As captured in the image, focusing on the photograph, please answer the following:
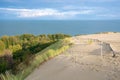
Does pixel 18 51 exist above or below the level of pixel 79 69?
below

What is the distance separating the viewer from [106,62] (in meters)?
12.2

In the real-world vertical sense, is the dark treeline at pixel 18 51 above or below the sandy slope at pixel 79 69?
below

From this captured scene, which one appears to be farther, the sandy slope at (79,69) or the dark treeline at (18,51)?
the dark treeline at (18,51)

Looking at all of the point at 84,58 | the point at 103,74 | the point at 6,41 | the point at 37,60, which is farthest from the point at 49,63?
the point at 6,41

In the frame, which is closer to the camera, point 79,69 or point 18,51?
point 79,69

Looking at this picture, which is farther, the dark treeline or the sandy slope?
the dark treeline

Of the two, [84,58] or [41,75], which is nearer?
[41,75]

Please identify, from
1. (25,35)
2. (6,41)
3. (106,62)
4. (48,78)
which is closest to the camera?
(48,78)

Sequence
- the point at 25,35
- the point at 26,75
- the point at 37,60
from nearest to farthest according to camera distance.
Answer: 1. the point at 26,75
2. the point at 37,60
3. the point at 25,35

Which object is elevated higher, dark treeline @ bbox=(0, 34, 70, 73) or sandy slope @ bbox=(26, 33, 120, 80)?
sandy slope @ bbox=(26, 33, 120, 80)

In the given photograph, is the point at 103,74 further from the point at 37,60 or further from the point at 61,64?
the point at 37,60

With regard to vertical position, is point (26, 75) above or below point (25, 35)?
above

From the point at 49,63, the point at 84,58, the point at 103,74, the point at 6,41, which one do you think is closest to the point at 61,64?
the point at 49,63

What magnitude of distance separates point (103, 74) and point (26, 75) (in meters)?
2.89
